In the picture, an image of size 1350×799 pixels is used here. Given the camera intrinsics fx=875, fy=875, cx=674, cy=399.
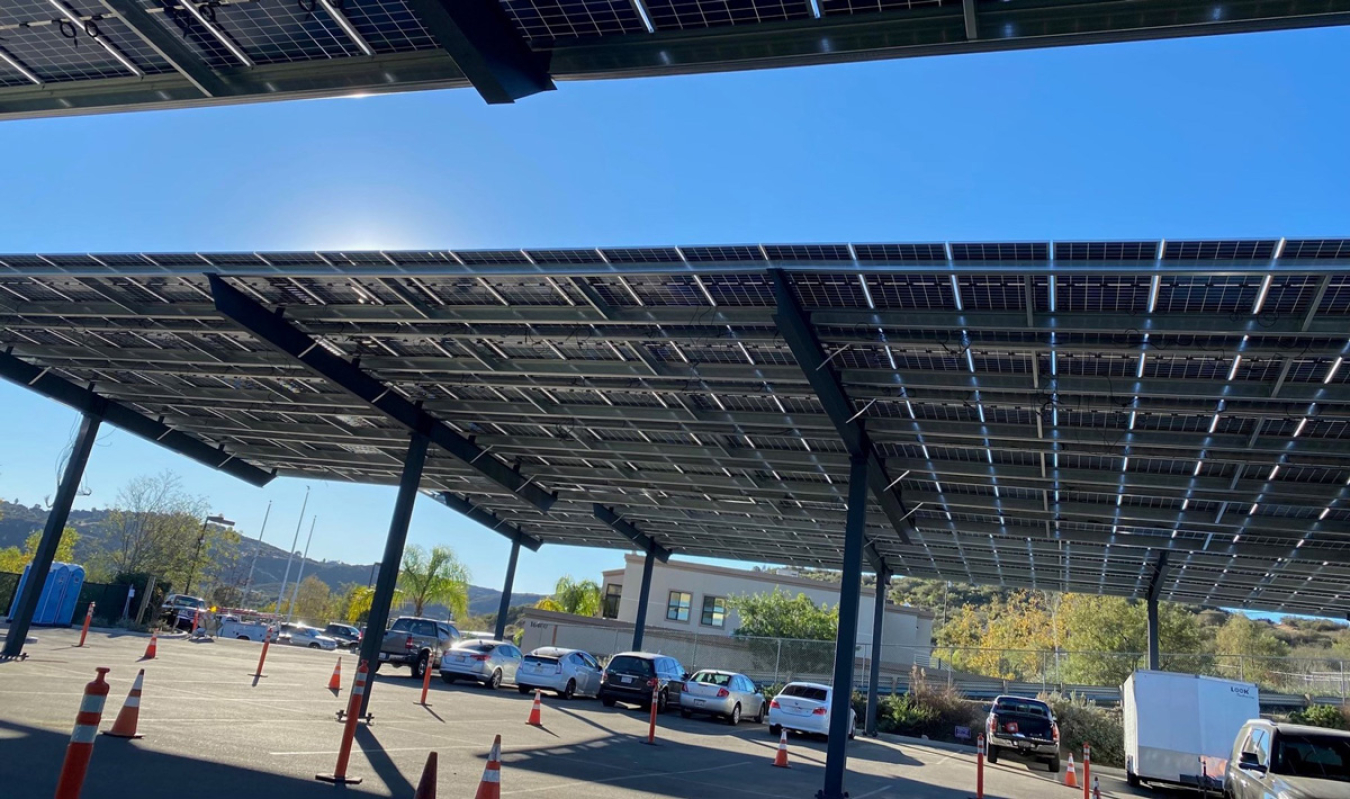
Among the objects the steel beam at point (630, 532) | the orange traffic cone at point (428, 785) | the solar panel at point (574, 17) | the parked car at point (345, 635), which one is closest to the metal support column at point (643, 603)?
the steel beam at point (630, 532)

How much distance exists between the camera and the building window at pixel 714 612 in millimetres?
53562

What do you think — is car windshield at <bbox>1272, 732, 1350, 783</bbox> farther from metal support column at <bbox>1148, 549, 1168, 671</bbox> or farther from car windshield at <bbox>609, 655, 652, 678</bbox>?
car windshield at <bbox>609, 655, 652, 678</bbox>

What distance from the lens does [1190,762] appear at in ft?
63.7

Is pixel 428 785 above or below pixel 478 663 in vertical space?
above

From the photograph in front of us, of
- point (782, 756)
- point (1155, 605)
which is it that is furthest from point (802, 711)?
point (1155, 605)

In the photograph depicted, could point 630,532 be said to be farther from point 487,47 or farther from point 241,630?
point 487,47

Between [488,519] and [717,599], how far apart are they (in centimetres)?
2424

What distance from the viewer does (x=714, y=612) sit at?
53938mm

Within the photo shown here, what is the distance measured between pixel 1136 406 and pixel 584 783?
35.4ft

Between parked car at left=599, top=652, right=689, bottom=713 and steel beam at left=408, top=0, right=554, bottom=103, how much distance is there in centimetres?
2079

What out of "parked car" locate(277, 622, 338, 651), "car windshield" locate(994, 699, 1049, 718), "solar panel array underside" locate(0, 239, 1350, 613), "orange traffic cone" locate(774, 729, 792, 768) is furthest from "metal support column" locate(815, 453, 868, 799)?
"parked car" locate(277, 622, 338, 651)

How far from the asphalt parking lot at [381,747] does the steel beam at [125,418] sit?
5797 millimetres

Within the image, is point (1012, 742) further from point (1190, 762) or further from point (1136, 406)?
point (1136, 406)

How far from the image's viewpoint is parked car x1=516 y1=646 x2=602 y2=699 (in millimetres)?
26750
